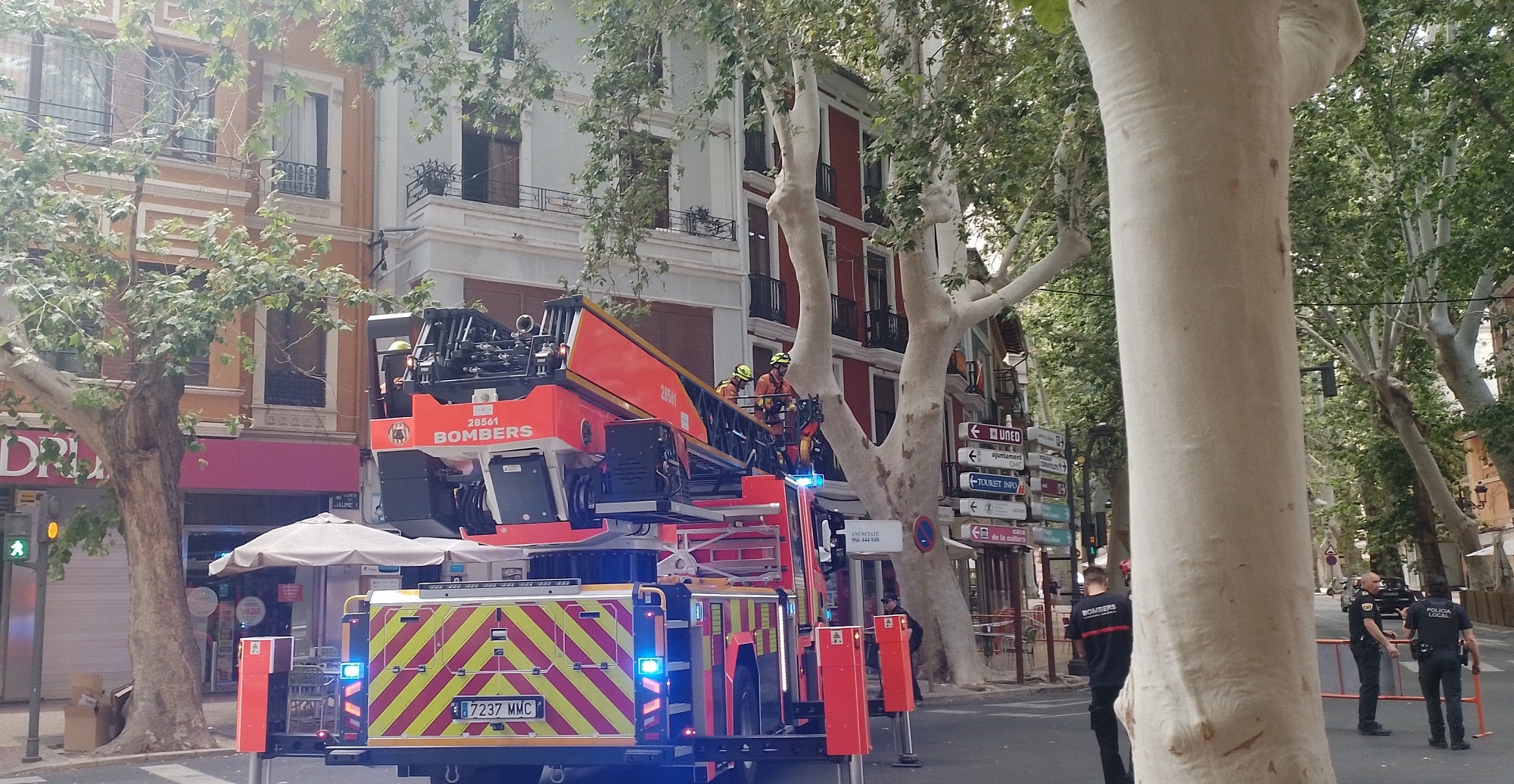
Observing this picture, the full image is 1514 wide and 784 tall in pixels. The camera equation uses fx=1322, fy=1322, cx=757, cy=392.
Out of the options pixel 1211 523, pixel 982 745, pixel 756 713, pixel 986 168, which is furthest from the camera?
pixel 986 168

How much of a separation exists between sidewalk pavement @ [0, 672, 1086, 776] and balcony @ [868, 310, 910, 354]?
10401mm

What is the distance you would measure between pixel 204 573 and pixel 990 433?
42.0ft

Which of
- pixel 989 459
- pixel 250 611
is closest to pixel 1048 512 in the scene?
pixel 989 459

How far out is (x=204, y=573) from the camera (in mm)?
20453

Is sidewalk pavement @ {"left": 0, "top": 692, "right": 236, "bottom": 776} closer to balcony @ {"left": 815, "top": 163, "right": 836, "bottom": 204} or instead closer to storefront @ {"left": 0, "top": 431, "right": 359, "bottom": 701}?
storefront @ {"left": 0, "top": 431, "right": 359, "bottom": 701}

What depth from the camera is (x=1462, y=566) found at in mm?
38281

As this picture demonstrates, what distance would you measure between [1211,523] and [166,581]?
13.4 meters

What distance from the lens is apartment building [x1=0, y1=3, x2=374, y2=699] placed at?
62.2 feet

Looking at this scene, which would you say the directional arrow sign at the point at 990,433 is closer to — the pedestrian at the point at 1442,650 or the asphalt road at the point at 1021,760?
the asphalt road at the point at 1021,760

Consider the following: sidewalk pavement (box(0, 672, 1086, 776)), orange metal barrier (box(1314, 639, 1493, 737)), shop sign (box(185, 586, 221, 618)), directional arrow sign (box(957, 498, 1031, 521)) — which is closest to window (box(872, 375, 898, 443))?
sidewalk pavement (box(0, 672, 1086, 776))

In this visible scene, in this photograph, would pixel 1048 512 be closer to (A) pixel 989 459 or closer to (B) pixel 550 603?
(A) pixel 989 459

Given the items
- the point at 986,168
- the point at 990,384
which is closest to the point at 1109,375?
the point at 990,384

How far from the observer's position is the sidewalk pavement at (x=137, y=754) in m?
13.2

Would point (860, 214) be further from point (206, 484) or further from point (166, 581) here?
point (166, 581)
